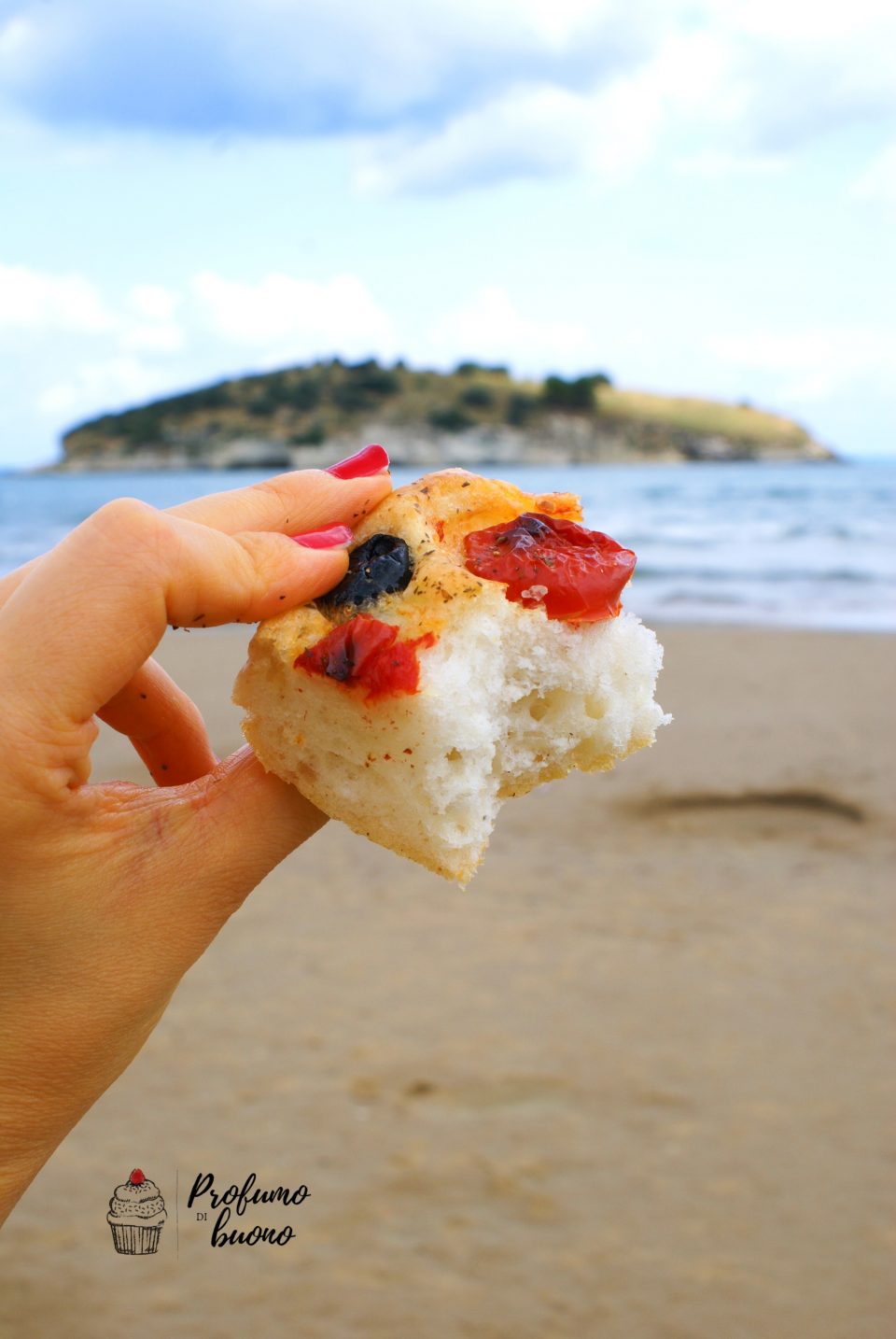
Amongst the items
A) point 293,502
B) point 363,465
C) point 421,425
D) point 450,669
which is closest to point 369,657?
point 450,669

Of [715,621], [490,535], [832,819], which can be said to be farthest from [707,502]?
[490,535]

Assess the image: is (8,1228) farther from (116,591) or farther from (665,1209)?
(116,591)

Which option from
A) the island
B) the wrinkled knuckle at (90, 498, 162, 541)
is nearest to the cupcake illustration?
the wrinkled knuckle at (90, 498, 162, 541)

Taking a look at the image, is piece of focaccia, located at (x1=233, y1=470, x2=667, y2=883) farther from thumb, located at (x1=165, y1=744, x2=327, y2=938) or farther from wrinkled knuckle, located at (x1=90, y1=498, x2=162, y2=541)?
wrinkled knuckle, located at (x1=90, y1=498, x2=162, y2=541)

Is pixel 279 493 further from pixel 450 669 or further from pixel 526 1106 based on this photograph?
pixel 526 1106

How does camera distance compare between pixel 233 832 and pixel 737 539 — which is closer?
pixel 233 832

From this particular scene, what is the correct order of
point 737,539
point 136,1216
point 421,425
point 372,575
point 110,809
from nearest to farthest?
point 110,809 → point 372,575 → point 136,1216 → point 737,539 → point 421,425
